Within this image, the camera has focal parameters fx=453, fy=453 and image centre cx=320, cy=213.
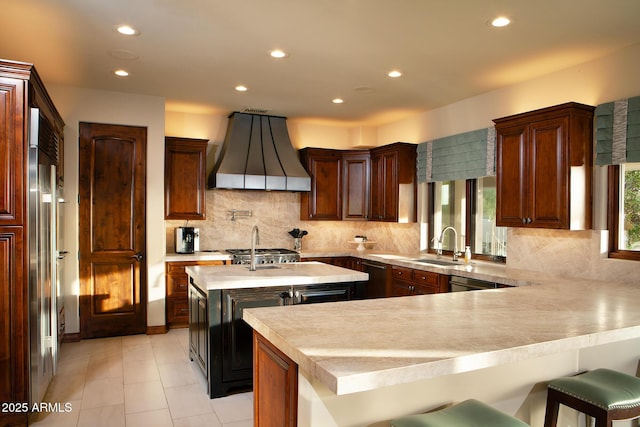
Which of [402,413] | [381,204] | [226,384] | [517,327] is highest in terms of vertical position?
[381,204]

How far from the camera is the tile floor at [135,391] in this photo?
303cm

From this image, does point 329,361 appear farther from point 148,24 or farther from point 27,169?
point 148,24

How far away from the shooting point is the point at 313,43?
3514 mm

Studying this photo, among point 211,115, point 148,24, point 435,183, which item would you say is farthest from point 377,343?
point 211,115

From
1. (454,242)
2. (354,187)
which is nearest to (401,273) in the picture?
(454,242)

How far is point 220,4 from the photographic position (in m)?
2.88

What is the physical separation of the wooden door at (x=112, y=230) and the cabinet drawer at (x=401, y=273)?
9.35 ft

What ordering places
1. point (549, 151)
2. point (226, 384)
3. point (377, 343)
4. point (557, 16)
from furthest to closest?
1. point (549, 151)
2. point (226, 384)
3. point (557, 16)
4. point (377, 343)

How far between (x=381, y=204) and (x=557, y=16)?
11.2ft

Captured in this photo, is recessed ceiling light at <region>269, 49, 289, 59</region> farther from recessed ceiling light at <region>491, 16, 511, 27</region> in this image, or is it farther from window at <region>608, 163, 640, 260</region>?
window at <region>608, 163, 640, 260</region>

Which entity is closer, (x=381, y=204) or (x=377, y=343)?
(x=377, y=343)

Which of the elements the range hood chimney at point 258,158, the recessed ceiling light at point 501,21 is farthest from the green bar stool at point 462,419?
the range hood chimney at point 258,158

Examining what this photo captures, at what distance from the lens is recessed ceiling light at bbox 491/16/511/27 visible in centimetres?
301

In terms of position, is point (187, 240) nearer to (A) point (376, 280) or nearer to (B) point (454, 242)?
(A) point (376, 280)
